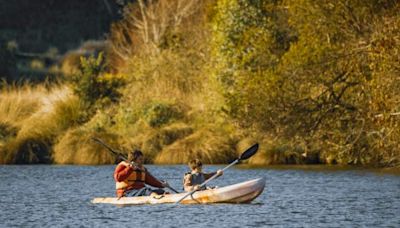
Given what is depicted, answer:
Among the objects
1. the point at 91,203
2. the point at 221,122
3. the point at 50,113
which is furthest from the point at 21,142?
the point at 91,203

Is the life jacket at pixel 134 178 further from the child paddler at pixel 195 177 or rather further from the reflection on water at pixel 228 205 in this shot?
the child paddler at pixel 195 177

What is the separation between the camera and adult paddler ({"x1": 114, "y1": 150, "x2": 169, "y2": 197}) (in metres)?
24.3

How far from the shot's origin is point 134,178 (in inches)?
964

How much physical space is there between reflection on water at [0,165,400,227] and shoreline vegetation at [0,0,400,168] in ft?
4.25

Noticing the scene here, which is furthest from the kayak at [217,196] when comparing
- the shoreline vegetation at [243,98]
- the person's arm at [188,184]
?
the shoreline vegetation at [243,98]

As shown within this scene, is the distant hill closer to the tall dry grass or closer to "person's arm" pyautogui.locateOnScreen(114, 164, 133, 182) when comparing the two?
the tall dry grass

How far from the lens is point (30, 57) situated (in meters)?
59.8

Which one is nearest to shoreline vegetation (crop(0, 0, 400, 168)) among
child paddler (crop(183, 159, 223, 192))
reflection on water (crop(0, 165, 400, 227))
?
reflection on water (crop(0, 165, 400, 227))

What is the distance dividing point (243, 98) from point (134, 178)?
9210 mm

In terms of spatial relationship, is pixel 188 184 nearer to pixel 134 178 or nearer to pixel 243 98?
pixel 134 178

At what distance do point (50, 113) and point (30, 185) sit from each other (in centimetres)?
916

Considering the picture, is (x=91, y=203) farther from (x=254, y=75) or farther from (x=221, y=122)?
(x=221, y=122)

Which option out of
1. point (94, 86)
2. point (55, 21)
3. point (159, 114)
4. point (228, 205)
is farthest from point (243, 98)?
point (55, 21)

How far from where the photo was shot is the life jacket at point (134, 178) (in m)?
24.3
